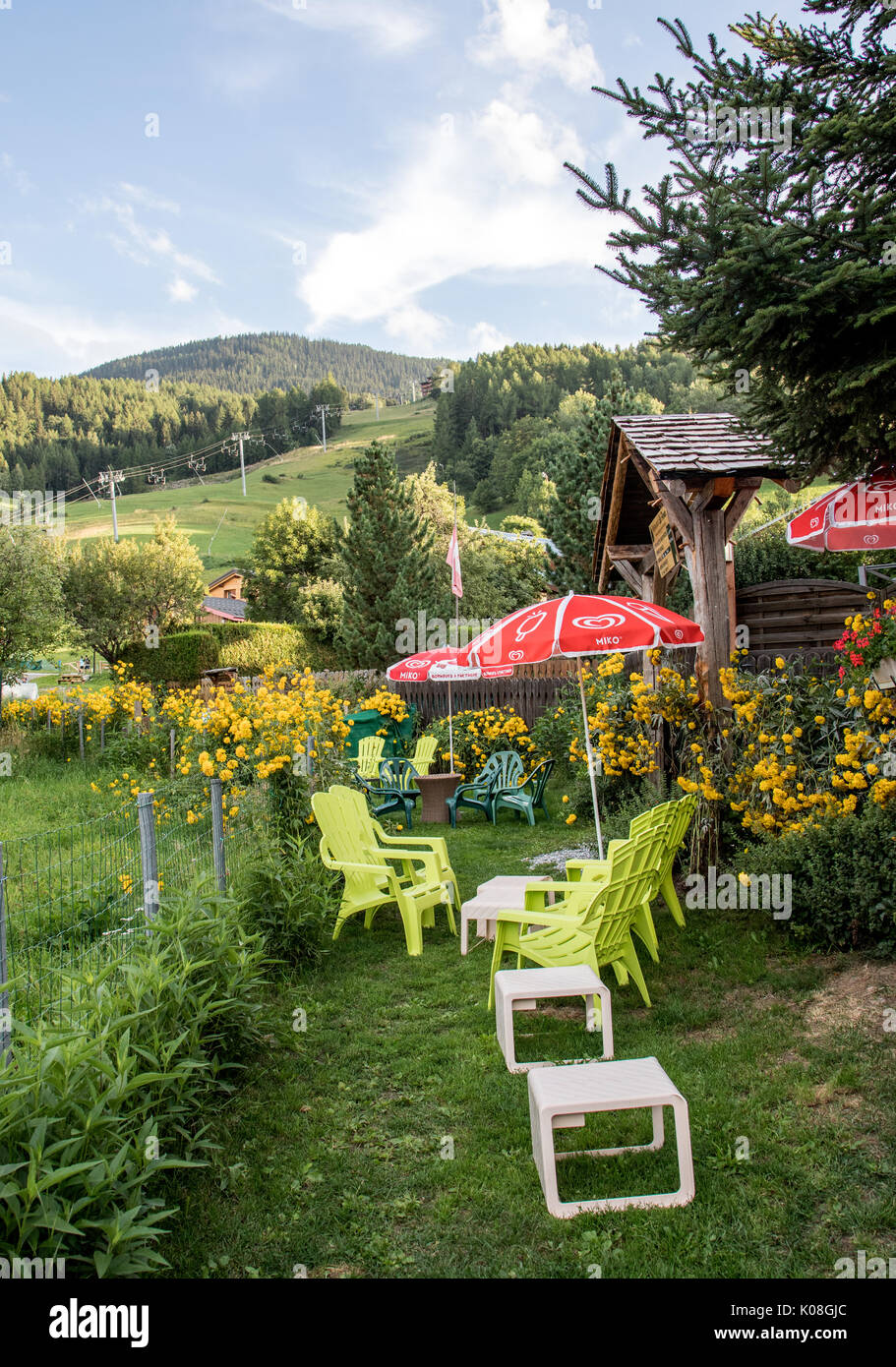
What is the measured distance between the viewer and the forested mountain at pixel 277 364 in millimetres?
137875

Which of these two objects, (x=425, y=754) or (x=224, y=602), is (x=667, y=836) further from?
(x=224, y=602)

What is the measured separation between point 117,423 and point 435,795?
3505 inches

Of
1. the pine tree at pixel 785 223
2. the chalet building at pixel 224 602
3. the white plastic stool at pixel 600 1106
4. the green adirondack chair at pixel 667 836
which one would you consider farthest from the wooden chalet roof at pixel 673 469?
the chalet building at pixel 224 602

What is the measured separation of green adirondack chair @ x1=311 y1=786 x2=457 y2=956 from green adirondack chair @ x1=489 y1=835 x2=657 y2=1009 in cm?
114

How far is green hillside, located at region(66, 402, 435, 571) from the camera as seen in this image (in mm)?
65581

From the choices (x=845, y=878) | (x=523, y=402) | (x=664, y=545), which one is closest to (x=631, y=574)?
(x=664, y=545)

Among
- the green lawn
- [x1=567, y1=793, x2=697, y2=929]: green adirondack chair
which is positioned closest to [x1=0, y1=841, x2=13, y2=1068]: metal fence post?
the green lawn

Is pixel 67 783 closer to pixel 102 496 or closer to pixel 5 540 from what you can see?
pixel 5 540

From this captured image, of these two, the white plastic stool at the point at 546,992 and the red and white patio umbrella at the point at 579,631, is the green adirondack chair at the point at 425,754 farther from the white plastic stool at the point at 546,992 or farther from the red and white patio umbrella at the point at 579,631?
the white plastic stool at the point at 546,992

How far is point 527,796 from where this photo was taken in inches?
394

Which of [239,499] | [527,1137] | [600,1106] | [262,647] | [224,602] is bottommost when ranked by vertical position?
[527,1137]

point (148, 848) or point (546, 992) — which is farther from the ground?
point (148, 848)

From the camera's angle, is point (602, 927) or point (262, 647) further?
point (262, 647)

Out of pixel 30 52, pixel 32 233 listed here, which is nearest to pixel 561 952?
pixel 30 52
